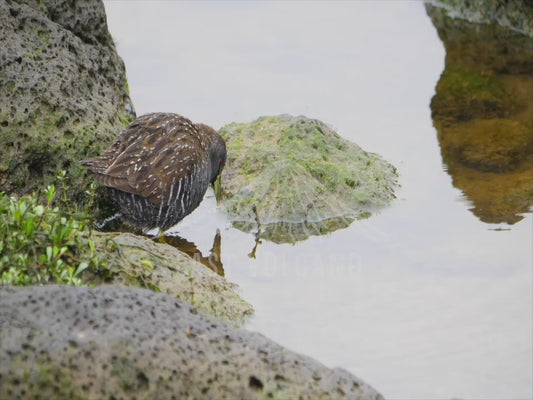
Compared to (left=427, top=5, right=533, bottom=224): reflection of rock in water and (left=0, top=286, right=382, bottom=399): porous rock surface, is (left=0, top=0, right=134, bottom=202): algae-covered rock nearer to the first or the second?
(left=0, top=286, right=382, bottom=399): porous rock surface

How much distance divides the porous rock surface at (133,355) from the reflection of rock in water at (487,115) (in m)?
4.34

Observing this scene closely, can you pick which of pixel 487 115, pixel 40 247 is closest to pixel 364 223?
pixel 487 115

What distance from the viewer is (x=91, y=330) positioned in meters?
4.24

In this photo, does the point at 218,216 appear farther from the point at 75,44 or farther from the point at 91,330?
the point at 91,330

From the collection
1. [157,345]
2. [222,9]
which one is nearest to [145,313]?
[157,345]

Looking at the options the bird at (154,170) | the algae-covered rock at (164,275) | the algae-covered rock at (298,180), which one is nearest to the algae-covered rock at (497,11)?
the algae-covered rock at (298,180)

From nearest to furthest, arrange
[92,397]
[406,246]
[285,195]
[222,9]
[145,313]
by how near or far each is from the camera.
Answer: [92,397] < [145,313] < [406,246] < [285,195] < [222,9]

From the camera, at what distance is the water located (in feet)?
20.8

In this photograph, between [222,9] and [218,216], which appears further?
[222,9]

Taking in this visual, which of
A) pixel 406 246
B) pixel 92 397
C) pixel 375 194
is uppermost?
pixel 375 194

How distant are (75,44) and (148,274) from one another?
311cm

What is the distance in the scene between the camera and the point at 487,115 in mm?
10188

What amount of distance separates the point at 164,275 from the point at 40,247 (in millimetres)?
975

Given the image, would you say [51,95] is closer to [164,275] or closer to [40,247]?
[164,275]
